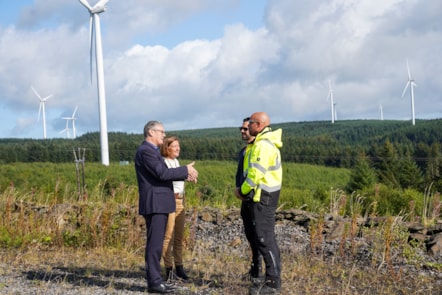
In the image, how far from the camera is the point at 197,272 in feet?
24.0

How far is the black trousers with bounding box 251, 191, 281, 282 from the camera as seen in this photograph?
586 centimetres

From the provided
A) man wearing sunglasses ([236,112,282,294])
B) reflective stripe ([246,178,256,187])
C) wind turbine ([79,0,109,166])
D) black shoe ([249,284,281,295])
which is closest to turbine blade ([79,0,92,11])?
wind turbine ([79,0,109,166])

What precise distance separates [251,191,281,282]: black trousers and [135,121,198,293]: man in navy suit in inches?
33.3

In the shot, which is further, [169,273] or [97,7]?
[97,7]

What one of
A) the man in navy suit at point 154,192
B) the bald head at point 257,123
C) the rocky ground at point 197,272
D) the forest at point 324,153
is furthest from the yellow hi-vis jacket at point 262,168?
the forest at point 324,153

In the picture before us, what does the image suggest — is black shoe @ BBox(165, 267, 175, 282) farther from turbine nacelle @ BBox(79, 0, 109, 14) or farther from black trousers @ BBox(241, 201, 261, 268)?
turbine nacelle @ BBox(79, 0, 109, 14)

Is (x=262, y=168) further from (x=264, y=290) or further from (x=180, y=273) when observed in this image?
(x=180, y=273)

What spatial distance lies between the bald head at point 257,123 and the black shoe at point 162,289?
187 cm

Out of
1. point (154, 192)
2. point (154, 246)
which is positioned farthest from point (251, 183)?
point (154, 246)

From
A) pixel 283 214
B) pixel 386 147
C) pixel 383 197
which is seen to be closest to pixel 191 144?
pixel 386 147

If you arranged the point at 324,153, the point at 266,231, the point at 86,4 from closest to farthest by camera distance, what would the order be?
the point at 266,231, the point at 86,4, the point at 324,153

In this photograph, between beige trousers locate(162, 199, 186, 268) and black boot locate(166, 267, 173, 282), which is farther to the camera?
black boot locate(166, 267, 173, 282)

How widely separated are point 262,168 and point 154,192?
117 centimetres

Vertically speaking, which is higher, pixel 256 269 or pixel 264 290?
pixel 256 269
